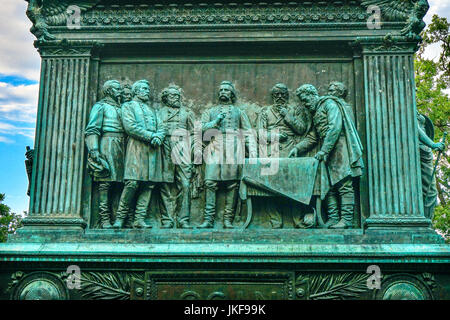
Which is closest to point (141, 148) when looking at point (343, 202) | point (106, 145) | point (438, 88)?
point (106, 145)

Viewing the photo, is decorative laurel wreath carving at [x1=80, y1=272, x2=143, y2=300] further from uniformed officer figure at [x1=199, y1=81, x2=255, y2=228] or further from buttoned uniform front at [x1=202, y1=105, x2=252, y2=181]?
buttoned uniform front at [x1=202, y1=105, x2=252, y2=181]

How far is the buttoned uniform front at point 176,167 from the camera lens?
41.3 ft

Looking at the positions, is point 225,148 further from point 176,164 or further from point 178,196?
point 178,196

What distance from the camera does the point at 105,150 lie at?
1273cm

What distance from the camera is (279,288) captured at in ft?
37.9

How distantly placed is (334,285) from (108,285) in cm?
397

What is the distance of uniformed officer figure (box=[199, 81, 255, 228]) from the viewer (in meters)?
12.5

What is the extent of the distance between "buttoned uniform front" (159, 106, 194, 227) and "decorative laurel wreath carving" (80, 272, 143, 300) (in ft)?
4.48

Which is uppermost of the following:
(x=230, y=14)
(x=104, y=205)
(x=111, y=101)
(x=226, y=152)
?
(x=230, y=14)

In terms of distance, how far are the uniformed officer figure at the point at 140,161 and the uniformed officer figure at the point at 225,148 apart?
943 millimetres

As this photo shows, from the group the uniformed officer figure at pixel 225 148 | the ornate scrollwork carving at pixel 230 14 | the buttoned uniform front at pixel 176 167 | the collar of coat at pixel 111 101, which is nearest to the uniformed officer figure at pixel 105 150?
the collar of coat at pixel 111 101

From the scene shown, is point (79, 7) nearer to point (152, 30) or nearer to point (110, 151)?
point (152, 30)

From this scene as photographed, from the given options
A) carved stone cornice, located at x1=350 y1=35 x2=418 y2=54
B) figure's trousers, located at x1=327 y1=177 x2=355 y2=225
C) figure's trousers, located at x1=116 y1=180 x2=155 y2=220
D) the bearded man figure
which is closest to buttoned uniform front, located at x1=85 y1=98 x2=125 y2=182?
figure's trousers, located at x1=116 y1=180 x2=155 y2=220

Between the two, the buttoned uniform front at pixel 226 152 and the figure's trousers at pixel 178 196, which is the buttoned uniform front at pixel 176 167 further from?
the buttoned uniform front at pixel 226 152
